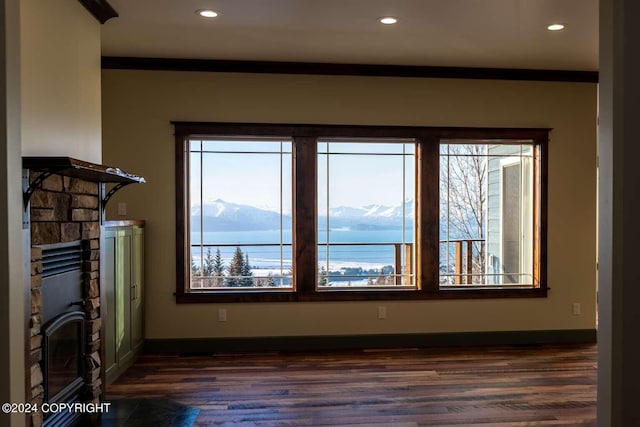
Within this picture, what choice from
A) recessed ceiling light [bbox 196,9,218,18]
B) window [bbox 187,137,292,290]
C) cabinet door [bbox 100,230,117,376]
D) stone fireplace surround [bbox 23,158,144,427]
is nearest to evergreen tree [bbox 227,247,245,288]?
window [bbox 187,137,292,290]

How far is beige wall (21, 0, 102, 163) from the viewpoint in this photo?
250 centimetres

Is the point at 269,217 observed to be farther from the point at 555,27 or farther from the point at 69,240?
the point at 555,27

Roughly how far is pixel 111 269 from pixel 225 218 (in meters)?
1.30

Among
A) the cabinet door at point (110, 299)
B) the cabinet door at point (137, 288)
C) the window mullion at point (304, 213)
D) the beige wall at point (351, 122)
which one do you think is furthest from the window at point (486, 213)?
the cabinet door at point (110, 299)

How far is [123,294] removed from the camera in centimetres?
408

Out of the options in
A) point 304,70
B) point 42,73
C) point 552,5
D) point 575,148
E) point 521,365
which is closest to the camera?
point 42,73

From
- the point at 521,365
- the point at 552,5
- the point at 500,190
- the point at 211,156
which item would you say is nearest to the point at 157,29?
the point at 211,156

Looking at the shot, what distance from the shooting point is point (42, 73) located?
2.63 meters

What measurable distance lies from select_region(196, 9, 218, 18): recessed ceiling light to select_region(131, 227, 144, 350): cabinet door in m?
1.89

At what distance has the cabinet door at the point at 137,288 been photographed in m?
4.34

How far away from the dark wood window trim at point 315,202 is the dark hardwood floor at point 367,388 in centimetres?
55

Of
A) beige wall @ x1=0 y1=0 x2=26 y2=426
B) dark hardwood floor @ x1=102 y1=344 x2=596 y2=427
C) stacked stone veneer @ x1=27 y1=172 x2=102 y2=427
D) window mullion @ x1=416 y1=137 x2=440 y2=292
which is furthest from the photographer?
window mullion @ x1=416 y1=137 x2=440 y2=292

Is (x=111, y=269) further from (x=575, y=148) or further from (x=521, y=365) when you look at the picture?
(x=575, y=148)

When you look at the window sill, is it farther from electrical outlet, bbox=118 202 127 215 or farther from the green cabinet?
electrical outlet, bbox=118 202 127 215
